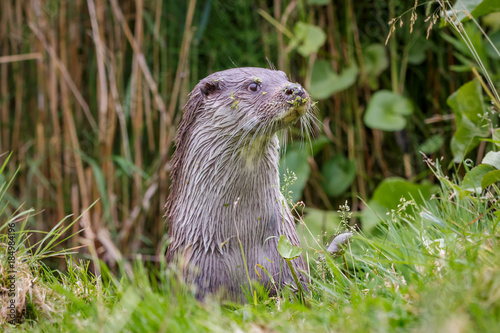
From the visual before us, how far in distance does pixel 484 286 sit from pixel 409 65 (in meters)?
3.08

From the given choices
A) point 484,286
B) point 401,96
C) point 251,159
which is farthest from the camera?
point 401,96

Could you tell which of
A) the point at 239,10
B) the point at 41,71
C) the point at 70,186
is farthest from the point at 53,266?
the point at 239,10

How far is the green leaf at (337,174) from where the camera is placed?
411 centimetres

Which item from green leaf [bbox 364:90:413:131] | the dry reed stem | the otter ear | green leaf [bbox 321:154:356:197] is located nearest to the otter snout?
the otter ear

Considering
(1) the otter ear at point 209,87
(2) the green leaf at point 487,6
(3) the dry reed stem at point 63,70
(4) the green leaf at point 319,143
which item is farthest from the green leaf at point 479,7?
(3) the dry reed stem at point 63,70

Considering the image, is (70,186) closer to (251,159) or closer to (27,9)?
(27,9)

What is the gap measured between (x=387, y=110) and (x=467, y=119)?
1193 millimetres

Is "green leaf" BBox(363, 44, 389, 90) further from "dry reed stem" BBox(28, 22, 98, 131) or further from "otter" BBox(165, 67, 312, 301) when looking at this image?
"dry reed stem" BBox(28, 22, 98, 131)

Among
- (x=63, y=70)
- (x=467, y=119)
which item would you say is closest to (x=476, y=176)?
(x=467, y=119)

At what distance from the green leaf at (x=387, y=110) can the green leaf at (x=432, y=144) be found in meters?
0.22

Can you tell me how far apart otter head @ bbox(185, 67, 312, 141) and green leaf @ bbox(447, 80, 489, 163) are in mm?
721

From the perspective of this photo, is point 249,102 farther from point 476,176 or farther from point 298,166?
point 298,166

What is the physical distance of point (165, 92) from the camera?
173 inches

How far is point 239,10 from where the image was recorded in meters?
4.29
